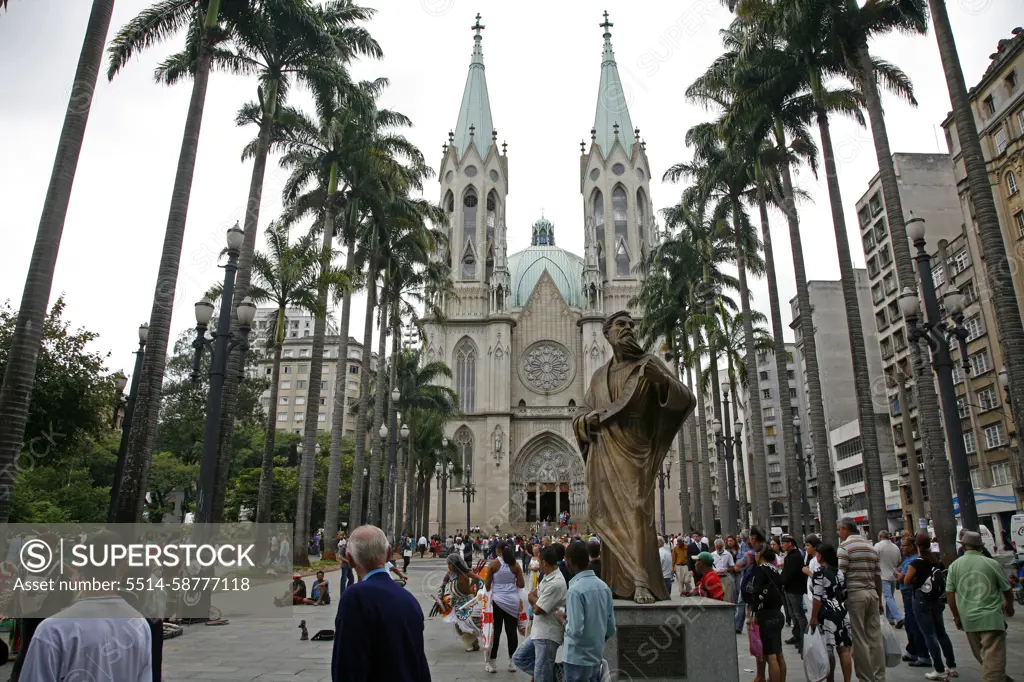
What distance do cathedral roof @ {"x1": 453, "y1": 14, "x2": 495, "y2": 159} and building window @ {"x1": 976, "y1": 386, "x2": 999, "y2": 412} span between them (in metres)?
41.9

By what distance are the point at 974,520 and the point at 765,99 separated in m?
13.0

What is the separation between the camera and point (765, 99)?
19.7m

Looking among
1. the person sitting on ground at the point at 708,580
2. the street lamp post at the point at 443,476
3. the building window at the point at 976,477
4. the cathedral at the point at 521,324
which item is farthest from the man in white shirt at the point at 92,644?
the cathedral at the point at 521,324

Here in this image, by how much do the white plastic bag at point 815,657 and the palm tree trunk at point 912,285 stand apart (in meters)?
7.92

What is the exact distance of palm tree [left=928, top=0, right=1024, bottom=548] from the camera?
1095 centimetres

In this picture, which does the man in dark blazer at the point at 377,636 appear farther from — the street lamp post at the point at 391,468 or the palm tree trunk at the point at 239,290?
the street lamp post at the point at 391,468

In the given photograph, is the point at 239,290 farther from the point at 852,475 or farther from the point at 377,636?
the point at 852,475

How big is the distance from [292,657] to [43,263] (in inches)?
255

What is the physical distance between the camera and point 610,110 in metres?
63.3

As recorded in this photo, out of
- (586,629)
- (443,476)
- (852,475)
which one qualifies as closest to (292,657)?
(586,629)

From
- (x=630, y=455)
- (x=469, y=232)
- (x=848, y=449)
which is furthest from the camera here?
(x=469, y=232)

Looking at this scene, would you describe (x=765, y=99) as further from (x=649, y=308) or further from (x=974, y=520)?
(x=649, y=308)

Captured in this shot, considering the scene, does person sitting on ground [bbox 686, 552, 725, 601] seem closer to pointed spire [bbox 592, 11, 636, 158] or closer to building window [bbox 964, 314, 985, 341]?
building window [bbox 964, 314, 985, 341]

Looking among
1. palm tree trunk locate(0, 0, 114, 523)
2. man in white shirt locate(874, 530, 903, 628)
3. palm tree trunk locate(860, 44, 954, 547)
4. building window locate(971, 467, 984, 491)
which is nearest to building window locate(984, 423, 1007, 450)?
building window locate(971, 467, 984, 491)
